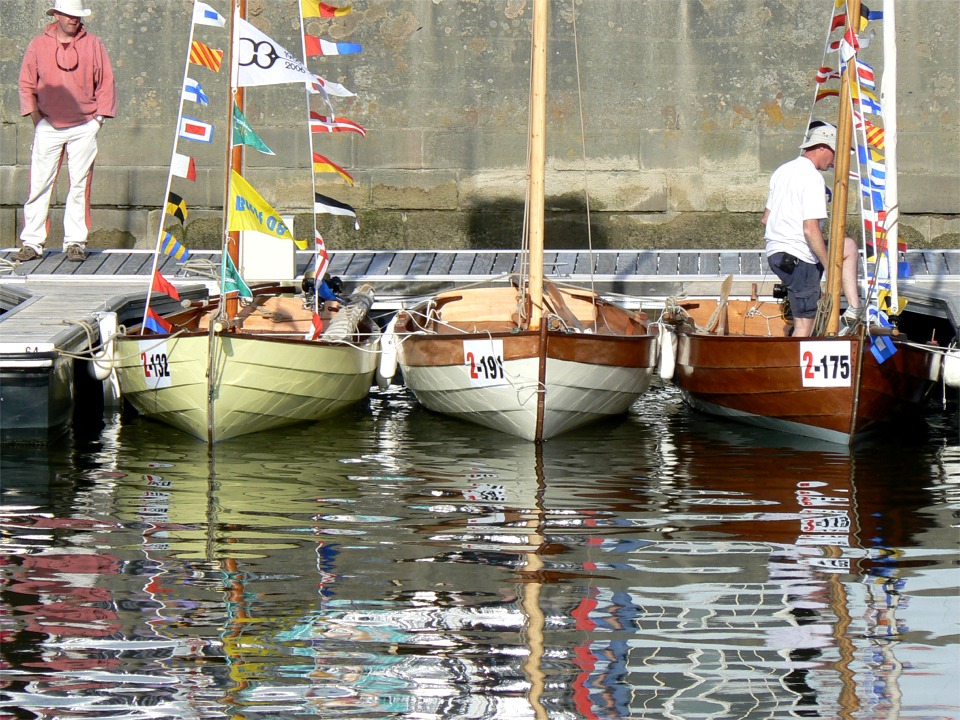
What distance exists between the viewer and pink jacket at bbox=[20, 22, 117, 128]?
12227 millimetres

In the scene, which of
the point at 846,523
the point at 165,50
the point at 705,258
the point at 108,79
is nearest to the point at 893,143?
the point at 846,523

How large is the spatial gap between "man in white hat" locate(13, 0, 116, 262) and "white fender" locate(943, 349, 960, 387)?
6883mm

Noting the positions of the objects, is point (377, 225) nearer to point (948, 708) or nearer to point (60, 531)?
point (60, 531)

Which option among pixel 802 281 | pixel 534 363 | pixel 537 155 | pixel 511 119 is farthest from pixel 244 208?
pixel 511 119

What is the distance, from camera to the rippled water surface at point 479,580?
4.85 meters

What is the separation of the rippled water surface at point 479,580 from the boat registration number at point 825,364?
1.46 feet

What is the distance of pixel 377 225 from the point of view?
49.5ft

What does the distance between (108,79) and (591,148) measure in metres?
4.97

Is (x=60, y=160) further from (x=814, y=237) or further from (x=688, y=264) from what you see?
(x=814, y=237)

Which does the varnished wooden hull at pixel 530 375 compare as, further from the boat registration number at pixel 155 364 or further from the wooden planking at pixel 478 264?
the wooden planking at pixel 478 264

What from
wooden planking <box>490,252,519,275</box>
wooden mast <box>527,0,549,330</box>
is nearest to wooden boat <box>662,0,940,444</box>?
wooden mast <box>527,0,549,330</box>

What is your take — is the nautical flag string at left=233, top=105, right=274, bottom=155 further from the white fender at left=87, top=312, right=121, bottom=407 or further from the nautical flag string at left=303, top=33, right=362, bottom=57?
the white fender at left=87, top=312, right=121, bottom=407

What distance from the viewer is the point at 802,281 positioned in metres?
9.59

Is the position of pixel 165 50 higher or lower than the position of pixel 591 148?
higher
